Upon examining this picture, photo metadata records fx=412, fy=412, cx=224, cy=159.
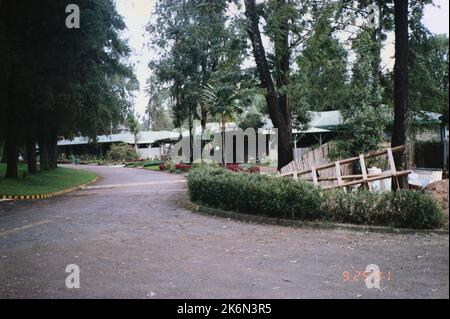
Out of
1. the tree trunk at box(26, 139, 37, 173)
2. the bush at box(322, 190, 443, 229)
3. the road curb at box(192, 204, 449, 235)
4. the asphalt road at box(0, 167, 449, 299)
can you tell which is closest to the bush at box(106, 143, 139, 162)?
the tree trunk at box(26, 139, 37, 173)

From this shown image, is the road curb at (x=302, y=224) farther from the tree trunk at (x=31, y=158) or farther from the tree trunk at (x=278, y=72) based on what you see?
the tree trunk at (x=31, y=158)

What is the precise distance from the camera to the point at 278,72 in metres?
15.5

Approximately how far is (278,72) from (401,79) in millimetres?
6323

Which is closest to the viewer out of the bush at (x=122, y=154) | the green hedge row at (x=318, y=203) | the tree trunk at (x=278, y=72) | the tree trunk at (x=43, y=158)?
the green hedge row at (x=318, y=203)

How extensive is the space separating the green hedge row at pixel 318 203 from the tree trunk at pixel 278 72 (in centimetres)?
422

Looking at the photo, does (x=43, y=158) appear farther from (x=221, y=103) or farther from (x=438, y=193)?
(x=438, y=193)

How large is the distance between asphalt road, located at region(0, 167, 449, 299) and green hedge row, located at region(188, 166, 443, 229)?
59 centimetres

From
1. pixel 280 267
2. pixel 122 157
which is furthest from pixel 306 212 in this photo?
pixel 122 157

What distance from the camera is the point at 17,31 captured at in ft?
55.4

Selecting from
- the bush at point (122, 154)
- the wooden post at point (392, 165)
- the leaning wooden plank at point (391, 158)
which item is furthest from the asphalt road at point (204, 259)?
the bush at point (122, 154)

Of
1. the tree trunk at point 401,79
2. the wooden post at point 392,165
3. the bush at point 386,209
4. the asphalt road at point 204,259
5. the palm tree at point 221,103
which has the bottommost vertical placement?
the asphalt road at point 204,259

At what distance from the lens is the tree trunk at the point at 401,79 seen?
9.12m

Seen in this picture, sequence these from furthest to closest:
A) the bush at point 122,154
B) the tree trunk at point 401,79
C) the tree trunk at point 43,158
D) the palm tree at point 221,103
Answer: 1. the bush at point 122,154
2. the tree trunk at point 43,158
3. the palm tree at point 221,103
4. the tree trunk at point 401,79

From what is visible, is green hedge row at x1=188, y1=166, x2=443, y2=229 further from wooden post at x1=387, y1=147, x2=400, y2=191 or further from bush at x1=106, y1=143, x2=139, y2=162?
bush at x1=106, y1=143, x2=139, y2=162
